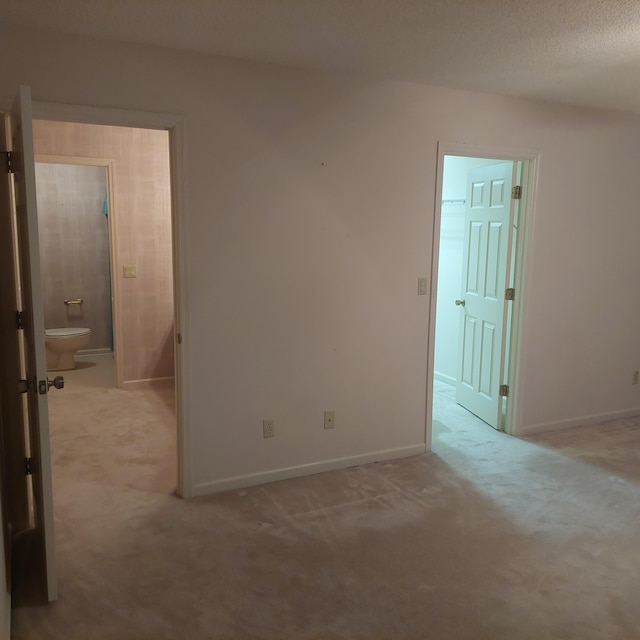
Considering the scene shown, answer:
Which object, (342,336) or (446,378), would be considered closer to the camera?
(342,336)

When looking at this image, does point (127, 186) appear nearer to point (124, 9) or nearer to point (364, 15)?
point (124, 9)

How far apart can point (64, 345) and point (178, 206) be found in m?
3.48

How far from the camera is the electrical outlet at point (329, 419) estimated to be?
336cm

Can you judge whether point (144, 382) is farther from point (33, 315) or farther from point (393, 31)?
point (393, 31)

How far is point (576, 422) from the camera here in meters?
4.27

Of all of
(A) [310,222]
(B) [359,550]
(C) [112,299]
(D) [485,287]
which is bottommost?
(B) [359,550]

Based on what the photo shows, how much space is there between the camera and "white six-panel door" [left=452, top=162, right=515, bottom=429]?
3.97 metres

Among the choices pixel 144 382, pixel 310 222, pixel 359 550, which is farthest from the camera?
pixel 144 382

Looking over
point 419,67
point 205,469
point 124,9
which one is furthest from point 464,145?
point 205,469

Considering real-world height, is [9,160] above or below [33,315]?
above

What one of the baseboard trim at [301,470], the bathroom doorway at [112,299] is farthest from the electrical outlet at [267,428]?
the bathroom doorway at [112,299]

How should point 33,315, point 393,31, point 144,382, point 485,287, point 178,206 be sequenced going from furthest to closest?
point 144,382
point 485,287
point 178,206
point 393,31
point 33,315

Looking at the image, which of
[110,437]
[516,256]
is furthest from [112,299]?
[516,256]

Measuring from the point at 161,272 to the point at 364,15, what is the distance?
334 cm
